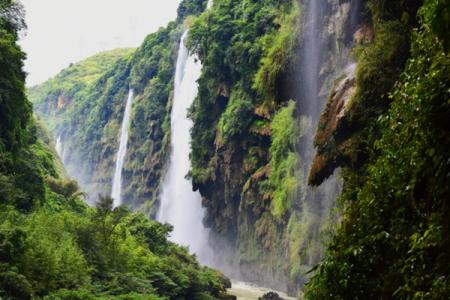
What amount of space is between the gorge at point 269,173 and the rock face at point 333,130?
42mm

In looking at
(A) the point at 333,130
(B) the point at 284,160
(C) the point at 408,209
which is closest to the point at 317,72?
(B) the point at 284,160

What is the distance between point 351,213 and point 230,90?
29548mm

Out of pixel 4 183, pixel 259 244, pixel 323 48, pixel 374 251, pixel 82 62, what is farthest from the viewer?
pixel 82 62

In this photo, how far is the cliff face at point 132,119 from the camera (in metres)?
57.9

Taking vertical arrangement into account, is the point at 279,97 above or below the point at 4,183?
above

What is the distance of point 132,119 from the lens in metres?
64.8

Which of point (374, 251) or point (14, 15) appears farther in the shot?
point (14, 15)

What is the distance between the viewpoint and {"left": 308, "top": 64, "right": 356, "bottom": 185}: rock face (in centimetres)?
1239

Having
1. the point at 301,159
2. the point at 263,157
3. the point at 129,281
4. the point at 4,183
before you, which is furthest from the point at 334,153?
the point at 263,157

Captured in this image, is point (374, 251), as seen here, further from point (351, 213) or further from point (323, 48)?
point (323, 48)

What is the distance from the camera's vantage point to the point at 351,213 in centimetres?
824

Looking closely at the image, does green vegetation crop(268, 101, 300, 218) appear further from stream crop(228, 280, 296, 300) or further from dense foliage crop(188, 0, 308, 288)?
stream crop(228, 280, 296, 300)

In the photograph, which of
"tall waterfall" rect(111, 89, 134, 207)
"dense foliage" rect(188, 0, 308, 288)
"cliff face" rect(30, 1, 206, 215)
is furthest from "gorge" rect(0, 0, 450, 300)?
"tall waterfall" rect(111, 89, 134, 207)

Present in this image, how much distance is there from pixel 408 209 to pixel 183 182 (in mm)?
40962
